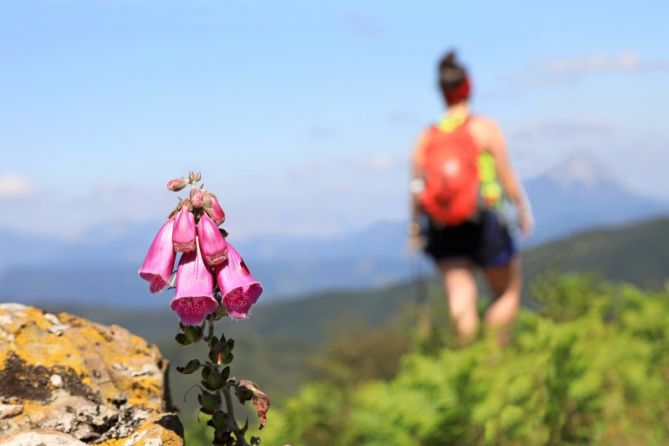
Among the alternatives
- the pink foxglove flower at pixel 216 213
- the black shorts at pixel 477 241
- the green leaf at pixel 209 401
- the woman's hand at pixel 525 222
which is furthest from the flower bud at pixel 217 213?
the woman's hand at pixel 525 222

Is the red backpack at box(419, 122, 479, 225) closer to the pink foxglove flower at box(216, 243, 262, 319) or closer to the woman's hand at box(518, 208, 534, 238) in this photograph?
the woman's hand at box(518, 208, 534, 238)

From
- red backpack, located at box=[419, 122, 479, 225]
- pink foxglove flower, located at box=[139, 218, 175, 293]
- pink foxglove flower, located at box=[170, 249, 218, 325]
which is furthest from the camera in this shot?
red backpack, located at box=[419, 122, 479, 225]

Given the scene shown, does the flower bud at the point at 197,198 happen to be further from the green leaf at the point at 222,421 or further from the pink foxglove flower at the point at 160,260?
the green leaf at the point at 222,421

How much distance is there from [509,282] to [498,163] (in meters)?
1.12

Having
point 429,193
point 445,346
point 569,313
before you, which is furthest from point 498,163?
point 569,313

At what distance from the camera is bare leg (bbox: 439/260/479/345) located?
7906 millimetres

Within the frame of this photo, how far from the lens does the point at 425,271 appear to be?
1012cm

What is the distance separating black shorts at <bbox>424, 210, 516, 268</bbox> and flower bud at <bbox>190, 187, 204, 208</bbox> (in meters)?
5.81

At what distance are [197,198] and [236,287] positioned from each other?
0.83 feet

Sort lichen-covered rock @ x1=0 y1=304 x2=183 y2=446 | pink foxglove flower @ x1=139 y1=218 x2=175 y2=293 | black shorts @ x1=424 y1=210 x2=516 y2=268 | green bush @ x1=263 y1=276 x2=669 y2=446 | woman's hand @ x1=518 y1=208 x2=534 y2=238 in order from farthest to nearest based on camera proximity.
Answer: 1. woman's hand @ x1=518 y1=208 x2=534 y2=238
2. black shorts @ x1=424 y1=210 x2=516 y2=268
3. green bush @ x1=263 y1=276 x2=669 y2=446
4. lichen-covered rock @ x1=0 y1=304 x2=183 y2=446
5. pink foxglove flower @ x1=139 y1=218 x2=175 y2=293

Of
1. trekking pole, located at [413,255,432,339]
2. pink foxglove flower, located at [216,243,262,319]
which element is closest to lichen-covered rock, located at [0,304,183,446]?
pink foxglove flower, located at [216,243,262,319]

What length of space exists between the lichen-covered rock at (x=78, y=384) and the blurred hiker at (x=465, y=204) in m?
4.93

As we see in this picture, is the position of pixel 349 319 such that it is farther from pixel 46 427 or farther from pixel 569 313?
pixel 46 427

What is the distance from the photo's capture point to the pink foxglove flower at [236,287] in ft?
6.75
